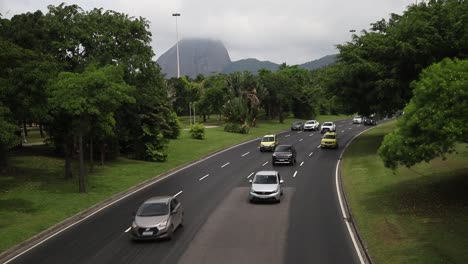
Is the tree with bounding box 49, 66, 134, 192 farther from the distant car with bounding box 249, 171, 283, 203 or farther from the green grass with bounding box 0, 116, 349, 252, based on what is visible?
the distant car with bounding box 249, 171, 283, 203

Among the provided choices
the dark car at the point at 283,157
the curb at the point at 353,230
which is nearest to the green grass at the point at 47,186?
the dark car at the point at 283,157

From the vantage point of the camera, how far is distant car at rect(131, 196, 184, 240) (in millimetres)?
18922

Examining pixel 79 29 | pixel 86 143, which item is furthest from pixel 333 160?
pixel 79 29

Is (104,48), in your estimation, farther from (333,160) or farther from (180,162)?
(333,160)

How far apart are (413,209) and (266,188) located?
303 inches

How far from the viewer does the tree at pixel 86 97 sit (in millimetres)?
27859

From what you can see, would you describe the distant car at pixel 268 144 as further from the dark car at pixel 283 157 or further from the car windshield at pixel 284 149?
the dark car at pixel 283 157

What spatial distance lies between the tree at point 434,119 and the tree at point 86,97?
1651 centimetres

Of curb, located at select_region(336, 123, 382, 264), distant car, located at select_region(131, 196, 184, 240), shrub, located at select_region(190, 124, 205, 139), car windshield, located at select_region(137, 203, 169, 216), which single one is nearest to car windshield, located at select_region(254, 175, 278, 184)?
curb, located at select_region(336, 123, 382, 264)

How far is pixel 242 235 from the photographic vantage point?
65.2 feet

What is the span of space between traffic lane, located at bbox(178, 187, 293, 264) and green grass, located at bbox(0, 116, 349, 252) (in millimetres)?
7837

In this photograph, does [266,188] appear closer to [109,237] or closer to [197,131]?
[109,237]

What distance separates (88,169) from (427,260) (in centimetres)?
2900

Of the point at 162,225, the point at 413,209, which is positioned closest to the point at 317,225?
the point at 413,209
